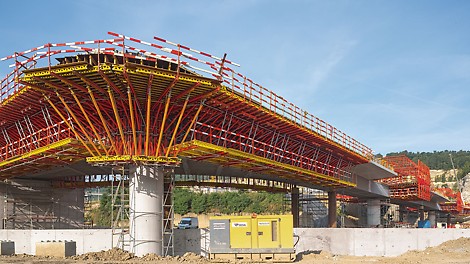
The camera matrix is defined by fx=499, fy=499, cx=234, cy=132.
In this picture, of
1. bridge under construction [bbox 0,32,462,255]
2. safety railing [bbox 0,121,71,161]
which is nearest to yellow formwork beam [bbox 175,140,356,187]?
bridge under construction [bbox 0,32,462,255]

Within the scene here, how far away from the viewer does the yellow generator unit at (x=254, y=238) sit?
1164 inches

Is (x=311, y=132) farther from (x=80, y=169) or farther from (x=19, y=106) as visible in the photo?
(x=19, y=106)

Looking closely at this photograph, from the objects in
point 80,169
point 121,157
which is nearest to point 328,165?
point 80,169

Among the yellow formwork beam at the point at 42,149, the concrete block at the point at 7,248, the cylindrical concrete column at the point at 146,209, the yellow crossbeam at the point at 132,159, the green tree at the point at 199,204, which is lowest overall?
the green tree at the point at 199,204

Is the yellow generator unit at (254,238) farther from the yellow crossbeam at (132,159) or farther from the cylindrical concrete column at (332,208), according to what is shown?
the cylindrical concrete column at (332,208)

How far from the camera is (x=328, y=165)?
49.4m

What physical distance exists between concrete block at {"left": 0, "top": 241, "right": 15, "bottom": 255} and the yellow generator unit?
43.3ft

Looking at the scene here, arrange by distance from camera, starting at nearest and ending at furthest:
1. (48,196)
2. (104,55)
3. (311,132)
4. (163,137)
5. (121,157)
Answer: (104,55) → (121,157) → (163,137) → (311,132) → (48,196)

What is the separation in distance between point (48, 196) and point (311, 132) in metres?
25.7

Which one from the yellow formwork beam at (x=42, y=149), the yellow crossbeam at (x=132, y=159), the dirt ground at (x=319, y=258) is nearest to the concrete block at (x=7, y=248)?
the dirt ground at (x=319, y=258)

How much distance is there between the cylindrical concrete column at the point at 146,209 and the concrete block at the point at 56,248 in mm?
4993

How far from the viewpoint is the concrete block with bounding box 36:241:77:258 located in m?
30.4

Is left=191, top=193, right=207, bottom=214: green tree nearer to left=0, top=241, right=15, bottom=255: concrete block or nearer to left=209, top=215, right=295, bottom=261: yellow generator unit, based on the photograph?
left=0, top=241, right=15, bottom=255: concrete block

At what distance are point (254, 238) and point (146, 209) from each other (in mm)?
6667
